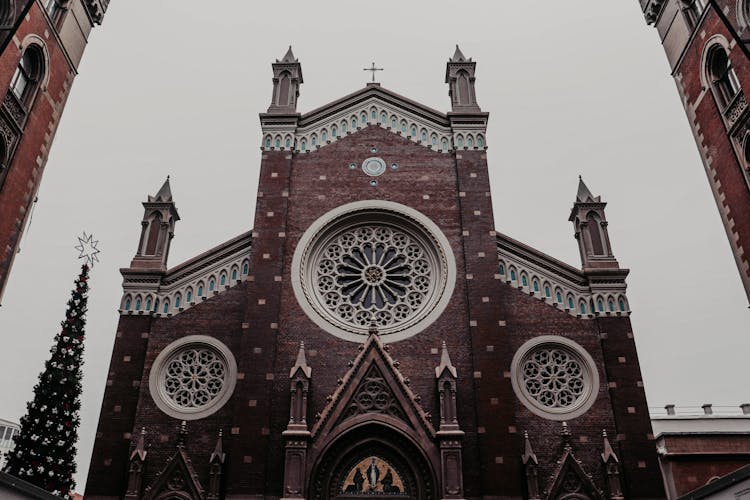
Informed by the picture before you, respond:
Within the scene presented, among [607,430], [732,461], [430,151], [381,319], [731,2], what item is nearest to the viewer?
[731,2]

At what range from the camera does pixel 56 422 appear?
2572 cm

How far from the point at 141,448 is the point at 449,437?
1021 cm

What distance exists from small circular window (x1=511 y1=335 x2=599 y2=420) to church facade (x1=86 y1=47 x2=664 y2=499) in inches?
2.3

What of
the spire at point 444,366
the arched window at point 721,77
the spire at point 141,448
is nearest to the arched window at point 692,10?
the arched window at point 721,77

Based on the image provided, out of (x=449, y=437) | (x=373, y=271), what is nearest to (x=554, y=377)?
(x=449, y=437)

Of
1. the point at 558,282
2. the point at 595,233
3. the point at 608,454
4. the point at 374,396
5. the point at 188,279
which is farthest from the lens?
the point at 595,233

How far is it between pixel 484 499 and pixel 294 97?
18403 millimetres

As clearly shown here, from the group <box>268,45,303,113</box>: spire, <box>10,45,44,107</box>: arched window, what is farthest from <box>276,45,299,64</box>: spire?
<box>10,45,44,107</box>: arched window

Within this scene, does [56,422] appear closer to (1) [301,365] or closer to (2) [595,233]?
(1) [301,365]

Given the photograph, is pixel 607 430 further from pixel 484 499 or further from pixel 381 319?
pixel 381 319

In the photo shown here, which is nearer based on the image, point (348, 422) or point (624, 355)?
point (348, 422)

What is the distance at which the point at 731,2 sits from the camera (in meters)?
18.4

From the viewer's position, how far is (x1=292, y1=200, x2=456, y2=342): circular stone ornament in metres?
22.7

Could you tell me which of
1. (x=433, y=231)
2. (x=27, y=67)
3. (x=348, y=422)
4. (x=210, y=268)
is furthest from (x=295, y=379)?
(x=27, y=67)
